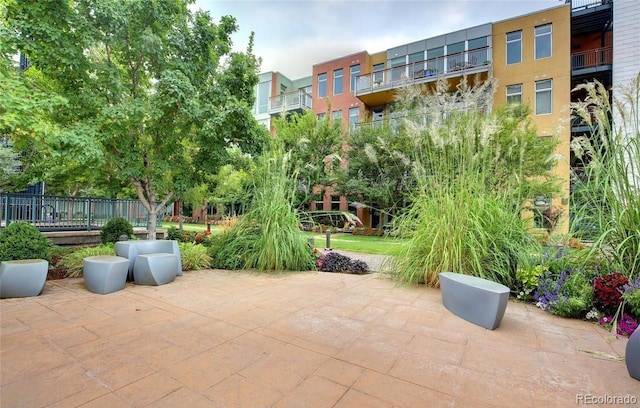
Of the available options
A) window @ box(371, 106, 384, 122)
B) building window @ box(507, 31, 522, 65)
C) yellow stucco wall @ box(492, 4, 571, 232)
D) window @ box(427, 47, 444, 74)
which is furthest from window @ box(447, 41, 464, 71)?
window @ box(371, 106, 384, 122)

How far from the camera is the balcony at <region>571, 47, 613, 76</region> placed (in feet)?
41.9

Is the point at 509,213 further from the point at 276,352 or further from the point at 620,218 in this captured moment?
the point at 276,352

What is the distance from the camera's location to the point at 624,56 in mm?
11812

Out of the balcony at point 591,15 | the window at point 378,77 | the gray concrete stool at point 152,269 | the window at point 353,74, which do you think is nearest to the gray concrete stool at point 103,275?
the gray concrete stool at point 152,269

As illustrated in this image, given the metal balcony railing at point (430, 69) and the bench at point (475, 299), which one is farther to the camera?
the metal balcony railing at point (430, 69)

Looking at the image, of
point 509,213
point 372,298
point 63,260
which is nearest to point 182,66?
point 63,260

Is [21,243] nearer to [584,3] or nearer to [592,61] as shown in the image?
[592,61]

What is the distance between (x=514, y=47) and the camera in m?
14.4

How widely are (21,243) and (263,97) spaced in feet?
67.0

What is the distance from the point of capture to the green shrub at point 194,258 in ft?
17.3

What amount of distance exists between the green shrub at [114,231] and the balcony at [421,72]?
11855 mm

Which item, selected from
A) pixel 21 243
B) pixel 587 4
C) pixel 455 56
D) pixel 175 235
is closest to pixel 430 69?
pixel 455 56

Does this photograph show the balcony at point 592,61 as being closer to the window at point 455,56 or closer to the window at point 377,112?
the window at point 455,56

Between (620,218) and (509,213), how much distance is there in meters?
1.07
